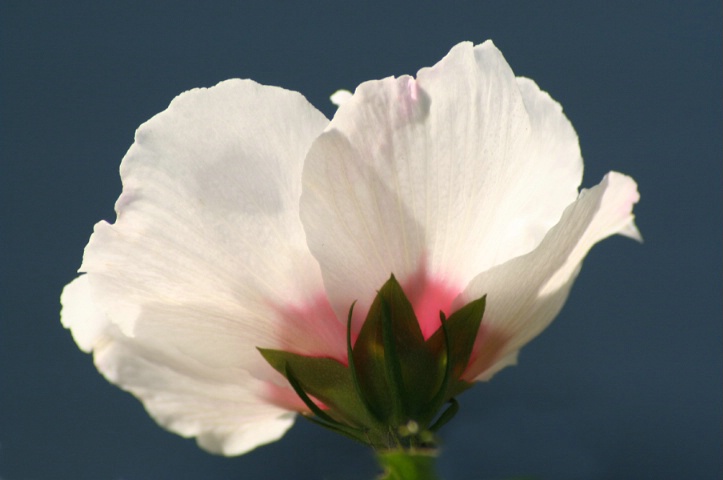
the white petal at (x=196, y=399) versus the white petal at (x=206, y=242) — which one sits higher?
the white petal at (x=206, y=242)

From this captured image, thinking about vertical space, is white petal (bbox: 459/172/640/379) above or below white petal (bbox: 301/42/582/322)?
below

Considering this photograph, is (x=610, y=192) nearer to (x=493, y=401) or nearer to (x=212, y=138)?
(x=212, y=138)

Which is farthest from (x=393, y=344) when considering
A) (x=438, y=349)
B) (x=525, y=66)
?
(x=525, y=66)

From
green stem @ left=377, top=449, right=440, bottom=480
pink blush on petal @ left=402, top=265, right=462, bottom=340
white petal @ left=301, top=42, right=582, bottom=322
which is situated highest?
white petal @ left=301, top=42, right=582, bottom=322

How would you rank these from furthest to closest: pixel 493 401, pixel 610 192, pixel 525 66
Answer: pixel 525 66 → pixel 493 401 → pixel 610 192
